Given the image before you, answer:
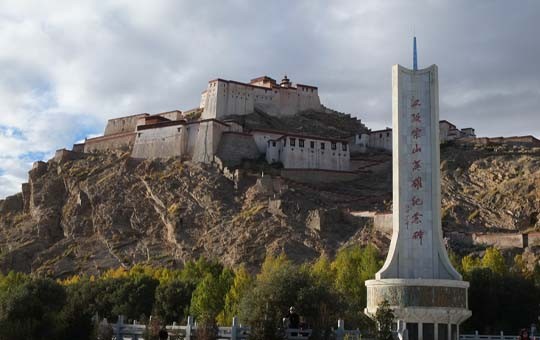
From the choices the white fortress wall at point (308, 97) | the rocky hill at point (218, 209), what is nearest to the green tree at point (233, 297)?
the rocky hill at point (218, 209)

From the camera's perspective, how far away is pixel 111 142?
8156 centimetres

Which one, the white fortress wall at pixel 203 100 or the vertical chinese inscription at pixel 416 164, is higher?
the white fortress wall at pixel 203 100

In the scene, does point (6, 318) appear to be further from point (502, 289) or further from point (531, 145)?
point (531, 145)

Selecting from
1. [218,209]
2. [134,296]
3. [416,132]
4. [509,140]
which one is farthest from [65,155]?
[416,132]

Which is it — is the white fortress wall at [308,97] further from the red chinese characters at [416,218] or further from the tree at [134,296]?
the red chinese characters at [416,218]

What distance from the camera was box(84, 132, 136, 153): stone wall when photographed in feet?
262

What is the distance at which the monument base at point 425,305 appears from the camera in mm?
25703

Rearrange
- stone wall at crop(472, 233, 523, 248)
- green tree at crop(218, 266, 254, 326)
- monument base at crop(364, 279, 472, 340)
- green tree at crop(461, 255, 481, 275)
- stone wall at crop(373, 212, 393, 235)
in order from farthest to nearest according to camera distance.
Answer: stone wall at crop(373, 212, 393, 235) < stone wall at crop(472, 233, 523, 248) < green tree at crop(461, 255, 481, 275) < green tree at crop(218, 266, 254, 326) < monument base at crop(364, 279, 472, 340)

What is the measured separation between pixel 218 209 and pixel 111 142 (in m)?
21.6

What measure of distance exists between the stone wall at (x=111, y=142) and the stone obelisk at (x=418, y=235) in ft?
179

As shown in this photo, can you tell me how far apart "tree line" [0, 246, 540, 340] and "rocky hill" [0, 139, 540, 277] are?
360 centimetres

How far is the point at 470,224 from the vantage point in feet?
195

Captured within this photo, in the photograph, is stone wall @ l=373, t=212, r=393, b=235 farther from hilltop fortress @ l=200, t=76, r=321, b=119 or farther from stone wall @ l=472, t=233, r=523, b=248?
hilltop fortress @ l=200, t=76, r=321, b=119

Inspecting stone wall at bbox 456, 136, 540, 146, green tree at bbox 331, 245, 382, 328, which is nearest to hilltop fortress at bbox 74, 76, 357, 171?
stone wall at bbox 456, 136, 540, 146
